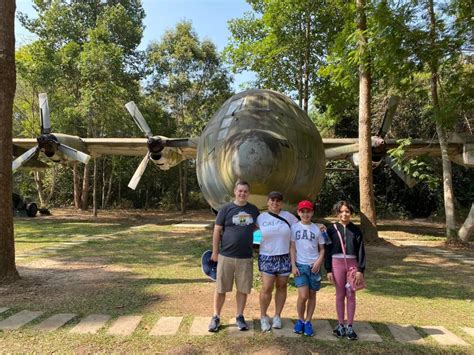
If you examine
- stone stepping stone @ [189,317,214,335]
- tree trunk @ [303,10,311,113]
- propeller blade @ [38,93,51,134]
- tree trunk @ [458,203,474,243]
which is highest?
tree trunk @ [303,10,311,113]

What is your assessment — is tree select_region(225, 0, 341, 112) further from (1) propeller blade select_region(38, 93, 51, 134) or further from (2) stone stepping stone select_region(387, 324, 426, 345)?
(2) stone stepping stone select_region(387, 324, 426, 345)

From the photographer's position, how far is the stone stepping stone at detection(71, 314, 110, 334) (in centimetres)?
442

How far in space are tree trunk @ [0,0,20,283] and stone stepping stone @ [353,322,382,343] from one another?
547 centimetres

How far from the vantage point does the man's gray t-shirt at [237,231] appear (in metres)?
4.55

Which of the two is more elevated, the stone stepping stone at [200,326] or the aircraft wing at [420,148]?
the aircraft wing at [420,148]

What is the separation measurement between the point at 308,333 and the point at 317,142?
516 centimetres

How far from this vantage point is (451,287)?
6910 mm

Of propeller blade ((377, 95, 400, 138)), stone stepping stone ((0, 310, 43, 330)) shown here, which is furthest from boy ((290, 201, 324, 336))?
propeller blade ((377, 95, 400, 138))

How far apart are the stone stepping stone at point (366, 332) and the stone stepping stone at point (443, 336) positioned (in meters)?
0.62

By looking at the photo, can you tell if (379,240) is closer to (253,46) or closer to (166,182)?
(253,46)

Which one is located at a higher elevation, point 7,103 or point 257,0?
point 257,0

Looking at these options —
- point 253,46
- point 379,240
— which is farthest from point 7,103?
point 253,46

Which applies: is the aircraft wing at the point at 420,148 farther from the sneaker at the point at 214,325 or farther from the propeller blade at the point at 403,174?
the sneaker at the point at 214,325

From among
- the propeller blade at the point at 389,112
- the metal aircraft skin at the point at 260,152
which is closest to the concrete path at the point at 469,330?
the metal aircraft skin at the point at 260,152
